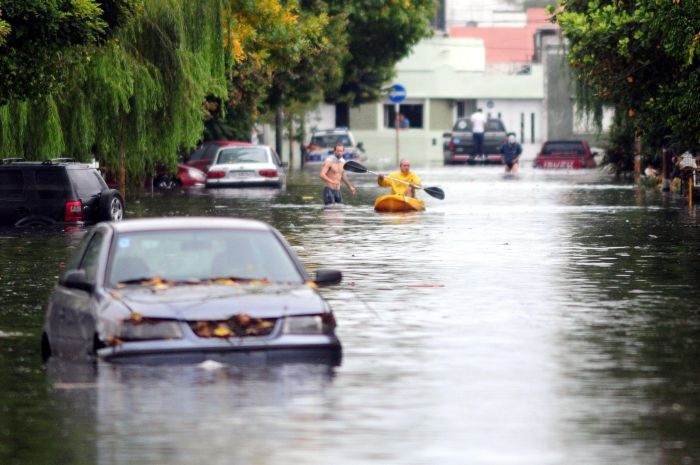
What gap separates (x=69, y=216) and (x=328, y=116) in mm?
81049

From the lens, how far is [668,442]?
984cm

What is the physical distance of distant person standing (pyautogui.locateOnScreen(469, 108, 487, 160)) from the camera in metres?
84.1

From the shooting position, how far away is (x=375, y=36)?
276ft

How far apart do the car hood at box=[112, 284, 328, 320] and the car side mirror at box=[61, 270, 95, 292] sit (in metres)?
0.23

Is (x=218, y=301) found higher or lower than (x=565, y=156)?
higher

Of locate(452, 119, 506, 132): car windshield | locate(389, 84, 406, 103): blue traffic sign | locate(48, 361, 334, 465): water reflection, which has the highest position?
locate(389, 84, 406, 103): blue traffic sign

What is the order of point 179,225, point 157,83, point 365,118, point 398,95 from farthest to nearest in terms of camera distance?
point 365,118, point 398,95, point 157,83, point 179,225

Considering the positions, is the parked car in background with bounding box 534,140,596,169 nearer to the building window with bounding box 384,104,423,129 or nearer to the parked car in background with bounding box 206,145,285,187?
the parked car in background with bounding box 206,145,285,187

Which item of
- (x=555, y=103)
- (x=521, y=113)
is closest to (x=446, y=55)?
(x=521, y=113)

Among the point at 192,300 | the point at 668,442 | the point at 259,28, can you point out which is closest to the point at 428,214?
the point at 259,28

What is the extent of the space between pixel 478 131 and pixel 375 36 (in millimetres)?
6394

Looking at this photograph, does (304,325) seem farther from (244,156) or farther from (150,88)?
(244,156)

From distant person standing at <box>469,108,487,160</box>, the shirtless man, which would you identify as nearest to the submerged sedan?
the shirtless man

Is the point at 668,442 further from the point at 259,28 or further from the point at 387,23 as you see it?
the point at 387,23
